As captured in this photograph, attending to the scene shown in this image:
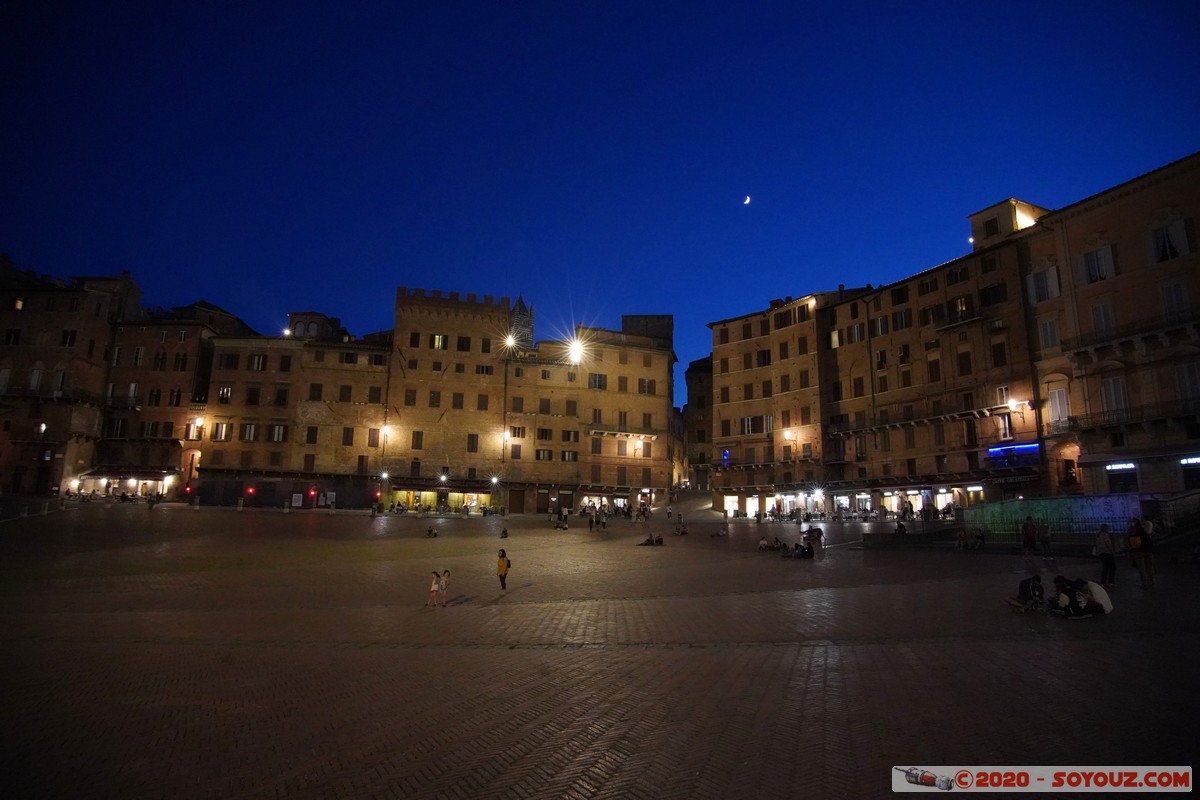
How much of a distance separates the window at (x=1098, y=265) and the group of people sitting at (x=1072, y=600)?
32.1 meters

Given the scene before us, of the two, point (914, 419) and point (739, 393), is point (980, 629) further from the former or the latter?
point (739, 393)

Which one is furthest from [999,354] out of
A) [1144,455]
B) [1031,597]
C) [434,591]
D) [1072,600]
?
[434,591]

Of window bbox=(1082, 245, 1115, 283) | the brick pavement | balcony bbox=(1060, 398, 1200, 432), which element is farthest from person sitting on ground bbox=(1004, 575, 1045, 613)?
window bbox=(1082, 245, 1115, 283)

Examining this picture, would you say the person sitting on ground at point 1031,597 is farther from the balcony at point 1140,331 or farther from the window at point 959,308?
the window at point 959,308

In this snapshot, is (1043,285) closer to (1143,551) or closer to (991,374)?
(991,374)

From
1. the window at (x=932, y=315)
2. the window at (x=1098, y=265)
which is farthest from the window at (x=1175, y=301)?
the window at (x=932, y=315)

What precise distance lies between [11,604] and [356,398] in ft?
140

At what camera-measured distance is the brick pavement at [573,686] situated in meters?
5.38

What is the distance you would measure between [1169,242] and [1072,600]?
32183 mm

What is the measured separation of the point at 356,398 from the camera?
182 ft

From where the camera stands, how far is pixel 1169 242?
32531 millimetres

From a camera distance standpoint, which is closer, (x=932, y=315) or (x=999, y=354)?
(x=999, y=354)

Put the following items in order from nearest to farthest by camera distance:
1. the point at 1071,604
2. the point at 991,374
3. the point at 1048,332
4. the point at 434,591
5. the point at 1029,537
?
the point at 1071,604 → the point at 434,591 → the point at 1029,537 → the point at 1048,332 → the point at 991,374

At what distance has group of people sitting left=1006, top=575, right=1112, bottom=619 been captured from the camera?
10.9 m
